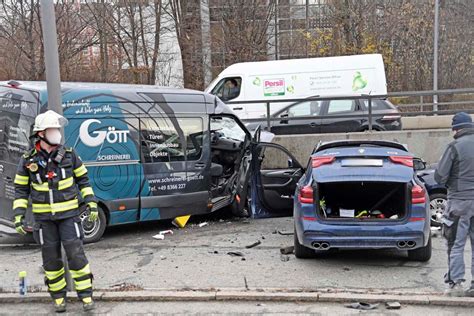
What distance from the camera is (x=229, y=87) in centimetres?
1689

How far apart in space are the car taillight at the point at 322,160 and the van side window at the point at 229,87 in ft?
35.6

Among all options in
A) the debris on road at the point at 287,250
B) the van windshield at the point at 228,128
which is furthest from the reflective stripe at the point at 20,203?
the van windshield at the point at 228,128

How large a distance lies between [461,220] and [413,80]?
22.7 metres

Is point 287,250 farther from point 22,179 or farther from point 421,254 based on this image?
point 22,179

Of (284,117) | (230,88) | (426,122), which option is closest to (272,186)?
(284,117)

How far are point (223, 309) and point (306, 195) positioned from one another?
1746mm

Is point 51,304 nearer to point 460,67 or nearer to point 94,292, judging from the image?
point 94,292

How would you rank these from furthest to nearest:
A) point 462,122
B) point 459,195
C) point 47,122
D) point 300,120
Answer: point 300,120, point 462,122, point 459,195, point 47,122

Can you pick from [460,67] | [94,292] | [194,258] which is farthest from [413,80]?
[94,292]

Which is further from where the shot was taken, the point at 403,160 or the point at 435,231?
the point at 435,231

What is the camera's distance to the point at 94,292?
204 inches

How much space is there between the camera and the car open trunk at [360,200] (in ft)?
20.6

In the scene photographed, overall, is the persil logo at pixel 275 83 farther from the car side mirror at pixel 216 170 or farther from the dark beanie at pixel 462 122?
the dark beanie at pixel 462 122

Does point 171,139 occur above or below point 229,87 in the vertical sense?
below
